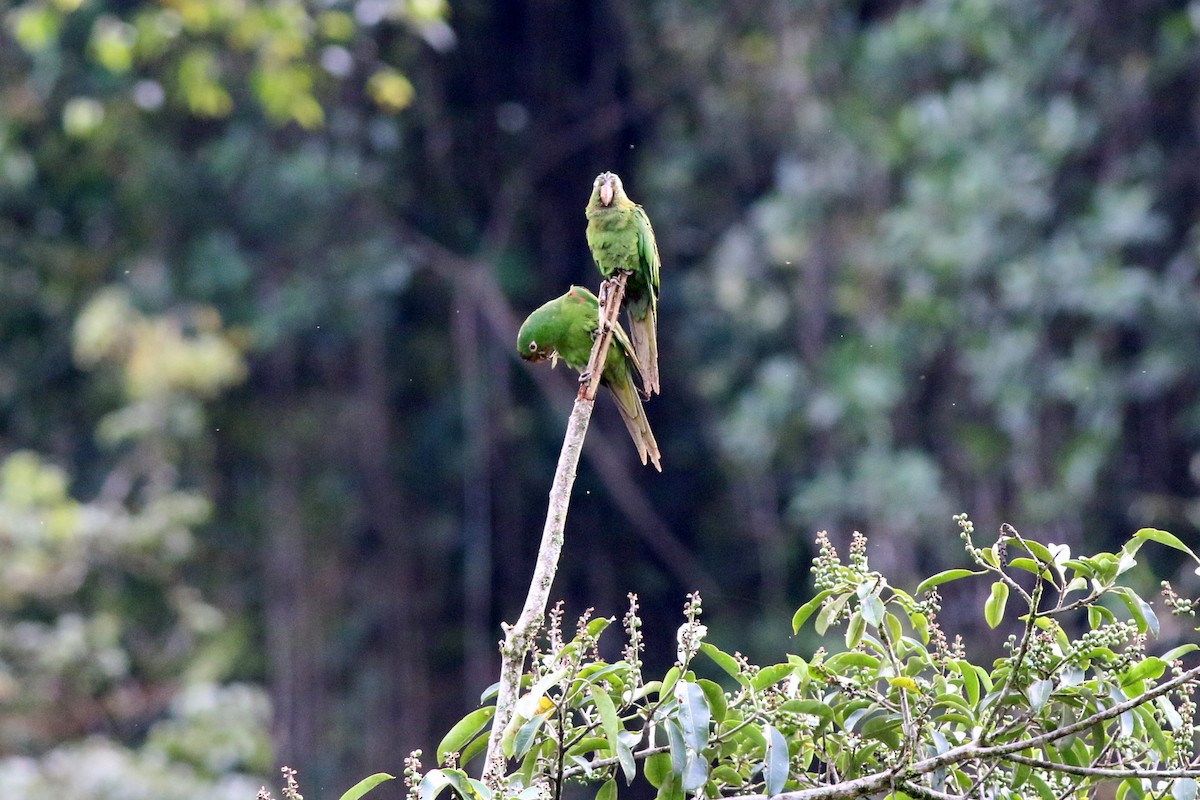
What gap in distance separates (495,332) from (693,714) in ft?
25.6

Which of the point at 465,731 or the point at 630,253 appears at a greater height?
the point at 630,253

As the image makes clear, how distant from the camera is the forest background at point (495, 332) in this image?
22.6 feet

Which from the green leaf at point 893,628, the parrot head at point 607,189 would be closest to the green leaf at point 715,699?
the green leaf at point 893,628

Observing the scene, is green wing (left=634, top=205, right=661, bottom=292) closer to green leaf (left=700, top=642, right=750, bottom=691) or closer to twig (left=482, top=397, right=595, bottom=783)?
twig (left=482, top=397, right=595, bottom=783)

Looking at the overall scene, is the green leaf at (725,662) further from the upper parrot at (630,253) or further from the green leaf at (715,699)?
the upper parrot at (630,253)

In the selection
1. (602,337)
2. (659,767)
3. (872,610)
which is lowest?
(659,767)

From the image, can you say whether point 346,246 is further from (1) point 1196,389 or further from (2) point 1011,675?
(2) point 1011,675

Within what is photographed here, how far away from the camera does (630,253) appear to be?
2.80 meters

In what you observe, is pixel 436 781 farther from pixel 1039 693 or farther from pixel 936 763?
pixel 1039 693

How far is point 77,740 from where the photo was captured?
674 centimetres

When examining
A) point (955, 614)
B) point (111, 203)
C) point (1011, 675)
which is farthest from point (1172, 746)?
point (111, 203)

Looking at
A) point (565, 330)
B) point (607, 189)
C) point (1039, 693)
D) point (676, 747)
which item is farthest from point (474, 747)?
point (607, 189)

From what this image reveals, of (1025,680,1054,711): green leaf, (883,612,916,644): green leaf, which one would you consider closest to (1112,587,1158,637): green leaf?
(1025,680,1054,711): green leaf

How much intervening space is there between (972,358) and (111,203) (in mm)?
5173
